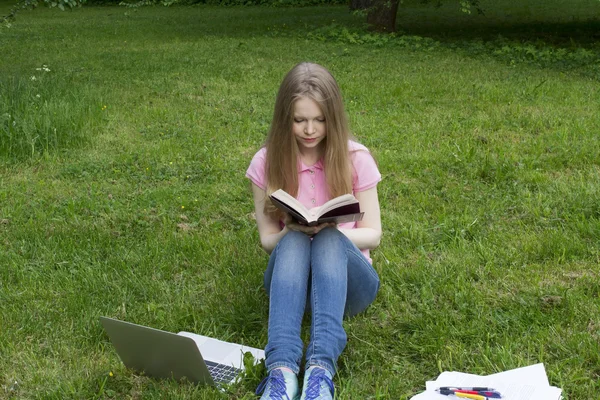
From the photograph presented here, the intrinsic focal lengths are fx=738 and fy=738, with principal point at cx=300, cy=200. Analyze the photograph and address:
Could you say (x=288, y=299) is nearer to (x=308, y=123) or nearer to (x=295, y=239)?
(x=295, y=239)

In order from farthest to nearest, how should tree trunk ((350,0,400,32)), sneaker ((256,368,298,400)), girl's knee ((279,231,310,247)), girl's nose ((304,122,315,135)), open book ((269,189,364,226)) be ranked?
tree trunk ((350,0,400,32)) → girl's nose ((304,122,315,135)) → girl's knee ((279,231,310,247)) → open book ((269,189,364,226)) → sneaker ((256,368,298,400))

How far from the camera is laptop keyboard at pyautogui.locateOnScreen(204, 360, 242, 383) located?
9.60 ft

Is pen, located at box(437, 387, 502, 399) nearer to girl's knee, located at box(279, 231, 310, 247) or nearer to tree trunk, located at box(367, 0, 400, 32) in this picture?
girl's knee, located at box(279, 231, 310, 247)

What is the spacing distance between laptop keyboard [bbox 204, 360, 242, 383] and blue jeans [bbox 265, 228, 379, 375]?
0.66ft

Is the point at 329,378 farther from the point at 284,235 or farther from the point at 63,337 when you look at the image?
the point at 63,337

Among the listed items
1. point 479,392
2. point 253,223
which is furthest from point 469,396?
point 253,223

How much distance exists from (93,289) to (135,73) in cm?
634

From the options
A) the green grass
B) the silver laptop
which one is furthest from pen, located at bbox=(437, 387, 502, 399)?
the silver laptop

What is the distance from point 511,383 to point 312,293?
82 cm

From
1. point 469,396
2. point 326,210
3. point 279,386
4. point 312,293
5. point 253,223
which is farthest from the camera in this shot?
point 253,223

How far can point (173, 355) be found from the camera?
2717 millimetres

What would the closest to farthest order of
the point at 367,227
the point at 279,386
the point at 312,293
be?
the point at 279,386 → the point at 312,293 → the point at 367,227

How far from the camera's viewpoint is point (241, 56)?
11.0m

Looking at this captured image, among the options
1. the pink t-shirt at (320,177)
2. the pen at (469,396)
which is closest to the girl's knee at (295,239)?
the pink t-shirt at (320,177)
